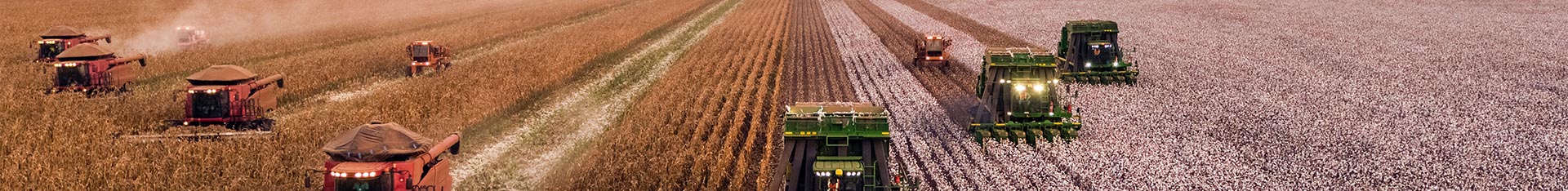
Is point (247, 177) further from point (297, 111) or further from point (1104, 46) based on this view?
point (1104, 46)

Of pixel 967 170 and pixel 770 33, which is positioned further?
pixel 770 33

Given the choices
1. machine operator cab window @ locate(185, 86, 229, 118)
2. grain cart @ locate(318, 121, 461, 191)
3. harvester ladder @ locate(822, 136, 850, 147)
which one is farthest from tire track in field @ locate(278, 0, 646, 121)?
harvester ladder @ locate(822, 136, 850, 147)

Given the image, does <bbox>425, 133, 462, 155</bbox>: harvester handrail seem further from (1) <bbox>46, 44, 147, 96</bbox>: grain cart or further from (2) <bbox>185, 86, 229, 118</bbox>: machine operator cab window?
(1) <bbox>46, 44, 147, 96</bbox>: grain cart

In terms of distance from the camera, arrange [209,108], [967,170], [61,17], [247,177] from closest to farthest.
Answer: [247,177], [967,170], [209,108], [61,17]

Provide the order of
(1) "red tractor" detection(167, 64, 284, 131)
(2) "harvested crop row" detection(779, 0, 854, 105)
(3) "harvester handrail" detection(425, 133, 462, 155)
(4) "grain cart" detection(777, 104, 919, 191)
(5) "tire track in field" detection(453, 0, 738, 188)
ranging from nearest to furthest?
(3) "harvester handrail" detection(425, 133, 462, 155) → (4) "grain cart" detection(777, 104, 919, 191) → (5) "tire track in field" detection(453, 0, 738, 188) → (1) "red tractor" detection(167, 64, 284, 131) → (2) "harvested crop row" detection(779, 0, 854, 105)

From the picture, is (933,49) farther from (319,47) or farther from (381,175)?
(381,175)

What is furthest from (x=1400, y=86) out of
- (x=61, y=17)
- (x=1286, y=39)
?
(x=61, y=17)

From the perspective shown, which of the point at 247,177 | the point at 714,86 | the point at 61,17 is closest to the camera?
the point at 247,177
